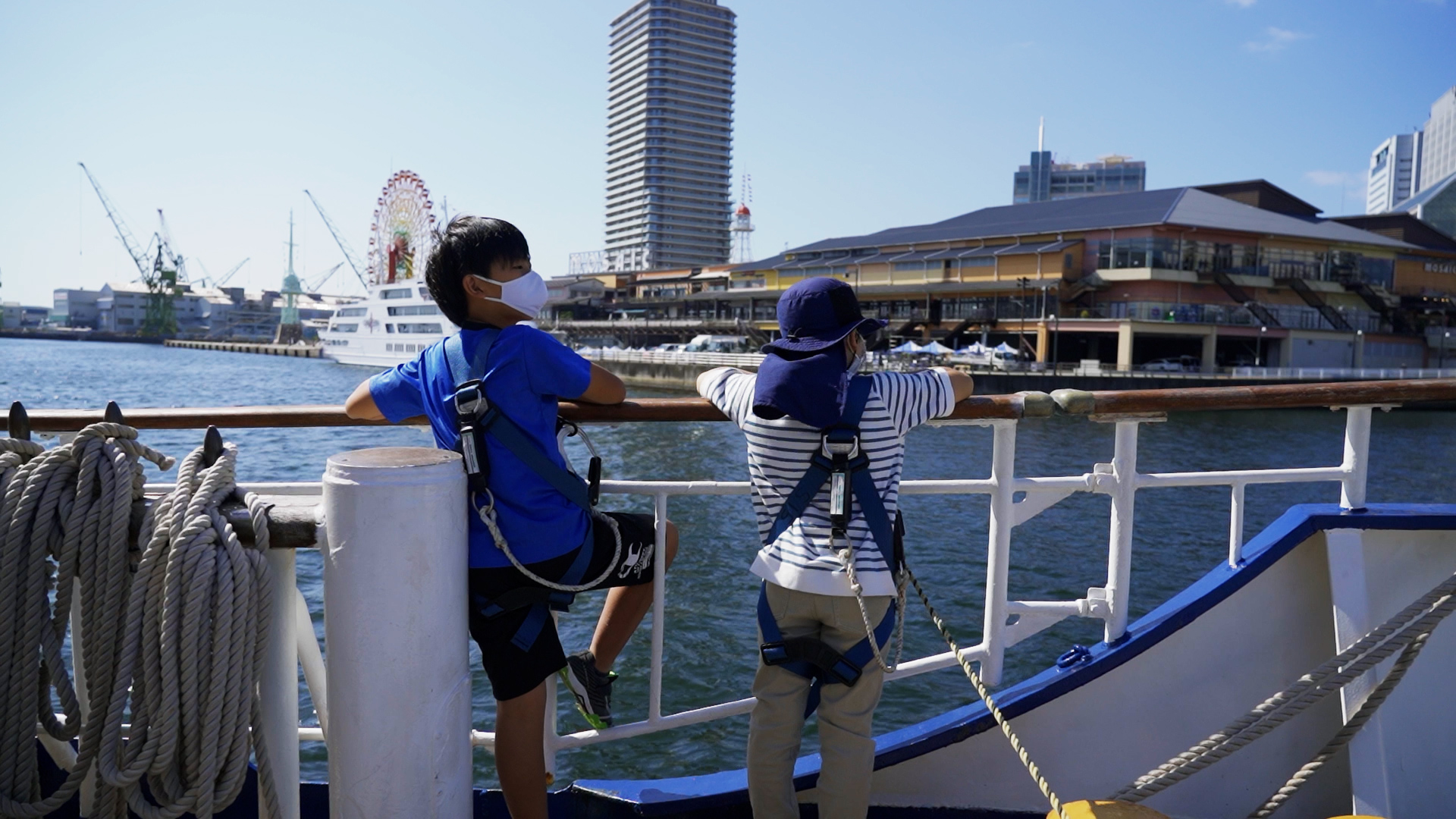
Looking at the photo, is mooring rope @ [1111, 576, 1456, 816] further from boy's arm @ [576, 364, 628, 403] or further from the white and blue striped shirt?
boy's arm @ [576, 364, 628, 403]

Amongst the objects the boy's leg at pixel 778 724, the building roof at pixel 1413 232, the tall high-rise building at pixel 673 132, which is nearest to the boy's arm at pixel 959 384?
the boy's leg at pixel 778 724

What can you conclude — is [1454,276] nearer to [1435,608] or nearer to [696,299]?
[696,299]

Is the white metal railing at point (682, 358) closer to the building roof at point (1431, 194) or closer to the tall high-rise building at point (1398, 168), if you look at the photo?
the building roof at point (1431, 194)

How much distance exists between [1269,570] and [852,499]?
1101 mm

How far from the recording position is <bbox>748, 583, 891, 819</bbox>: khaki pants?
1529mm

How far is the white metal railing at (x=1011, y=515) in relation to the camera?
186 cm

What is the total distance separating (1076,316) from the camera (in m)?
36.7

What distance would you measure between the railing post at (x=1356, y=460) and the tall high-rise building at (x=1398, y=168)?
192751 millimetres

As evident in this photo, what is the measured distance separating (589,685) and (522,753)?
25 centimetres

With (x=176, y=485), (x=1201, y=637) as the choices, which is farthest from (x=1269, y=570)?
(x=176, y=485)

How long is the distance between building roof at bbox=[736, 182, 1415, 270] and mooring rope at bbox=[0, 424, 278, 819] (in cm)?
3910

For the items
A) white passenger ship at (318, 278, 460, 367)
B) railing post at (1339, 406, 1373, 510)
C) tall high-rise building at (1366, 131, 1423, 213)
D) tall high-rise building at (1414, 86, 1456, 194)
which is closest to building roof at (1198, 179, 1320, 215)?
white passenger ship at (318, 278, 460, 367)

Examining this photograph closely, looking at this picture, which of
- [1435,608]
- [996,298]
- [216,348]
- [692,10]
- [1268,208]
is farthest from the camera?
[692,10]

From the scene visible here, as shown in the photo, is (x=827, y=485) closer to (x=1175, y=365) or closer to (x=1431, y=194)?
(x=1175, y=365)
